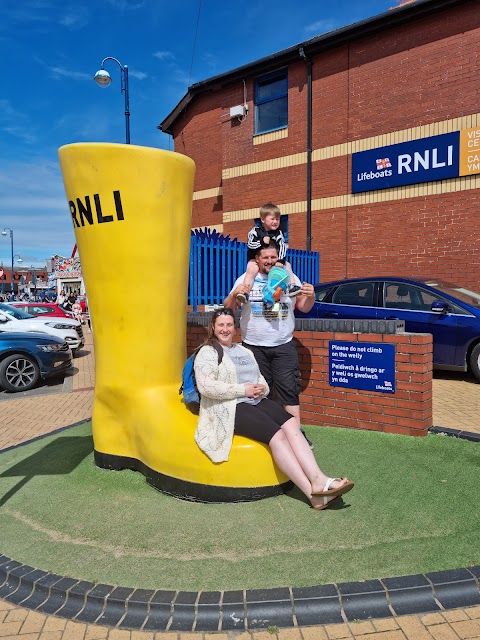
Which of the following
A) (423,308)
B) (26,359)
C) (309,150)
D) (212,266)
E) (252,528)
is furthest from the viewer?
(309,150)

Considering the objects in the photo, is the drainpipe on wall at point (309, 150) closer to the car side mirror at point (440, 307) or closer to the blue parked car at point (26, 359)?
the car side mirror at point (440, 307)

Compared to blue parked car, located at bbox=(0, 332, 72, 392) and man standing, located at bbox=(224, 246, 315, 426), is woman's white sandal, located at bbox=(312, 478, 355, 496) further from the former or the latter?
blue parked car, located at bbox=(0, 332, 72, 392)

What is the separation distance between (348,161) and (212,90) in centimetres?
572

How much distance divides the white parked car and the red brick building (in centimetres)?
562

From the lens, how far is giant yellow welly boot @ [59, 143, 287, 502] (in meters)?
3.49

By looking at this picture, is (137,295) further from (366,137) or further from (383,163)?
(366,137)

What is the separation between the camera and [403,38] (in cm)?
1062

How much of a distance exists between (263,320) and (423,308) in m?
4.30

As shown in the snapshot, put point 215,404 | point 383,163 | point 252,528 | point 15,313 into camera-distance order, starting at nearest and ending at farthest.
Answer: point 252,528, point 215,404, point 383,163, point 15,313

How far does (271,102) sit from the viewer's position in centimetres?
1334

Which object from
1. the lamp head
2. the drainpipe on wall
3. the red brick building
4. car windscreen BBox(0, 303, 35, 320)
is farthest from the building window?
car windscreen BBox(0, 303, 35, 320)

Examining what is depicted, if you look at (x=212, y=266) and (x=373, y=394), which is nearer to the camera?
(x=373, y=394)

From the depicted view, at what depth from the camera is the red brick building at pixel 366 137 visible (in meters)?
10.0

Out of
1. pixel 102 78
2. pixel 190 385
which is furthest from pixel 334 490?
pixel 102 78
